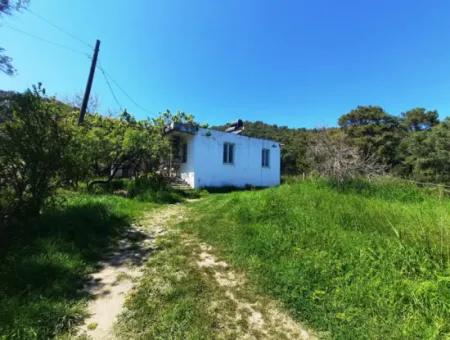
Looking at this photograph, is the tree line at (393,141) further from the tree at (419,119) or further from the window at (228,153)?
the window at (228,153)

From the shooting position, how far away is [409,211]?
4605 mm

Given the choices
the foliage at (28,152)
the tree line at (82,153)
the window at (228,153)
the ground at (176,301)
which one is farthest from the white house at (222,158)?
the ground at (176,301)

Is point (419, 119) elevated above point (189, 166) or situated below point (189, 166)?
above

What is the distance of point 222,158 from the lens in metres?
13.8

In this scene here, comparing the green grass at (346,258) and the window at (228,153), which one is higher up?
the window at (228,153)

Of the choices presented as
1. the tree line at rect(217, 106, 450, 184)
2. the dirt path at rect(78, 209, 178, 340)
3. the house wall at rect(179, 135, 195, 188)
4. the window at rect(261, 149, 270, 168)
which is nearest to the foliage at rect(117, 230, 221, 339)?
the dirt path at rect(78, 209, 178, 340)

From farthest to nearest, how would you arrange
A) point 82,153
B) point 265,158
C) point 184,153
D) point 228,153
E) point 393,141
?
point 393,141 < point 265,158 < point 228,153 < point 184,153 < point 82,153

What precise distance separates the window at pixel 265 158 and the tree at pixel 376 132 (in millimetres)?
15263

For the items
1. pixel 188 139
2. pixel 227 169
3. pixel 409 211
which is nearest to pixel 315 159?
pixel 227 169

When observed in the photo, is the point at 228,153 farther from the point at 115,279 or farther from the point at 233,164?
the point at 115,279

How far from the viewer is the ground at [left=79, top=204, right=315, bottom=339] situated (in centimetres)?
225

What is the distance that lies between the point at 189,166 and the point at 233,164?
8.78ft

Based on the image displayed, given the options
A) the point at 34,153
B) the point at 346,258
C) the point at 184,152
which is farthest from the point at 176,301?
the point at 184,152

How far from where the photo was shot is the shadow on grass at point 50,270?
225cm
